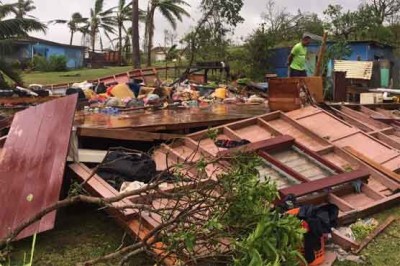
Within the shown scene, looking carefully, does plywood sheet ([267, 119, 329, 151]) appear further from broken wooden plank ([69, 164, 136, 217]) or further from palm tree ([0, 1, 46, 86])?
palm tree ([0, 1, 46, 86])

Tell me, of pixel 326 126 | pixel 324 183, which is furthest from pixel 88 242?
pixel 326 126

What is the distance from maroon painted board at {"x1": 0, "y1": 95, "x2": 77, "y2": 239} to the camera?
458 cm

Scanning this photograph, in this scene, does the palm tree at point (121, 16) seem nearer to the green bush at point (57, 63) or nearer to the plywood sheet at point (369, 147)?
the green bush at point (57, 63)

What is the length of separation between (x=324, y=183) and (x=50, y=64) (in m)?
32.0

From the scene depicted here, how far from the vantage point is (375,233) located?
4934 mm

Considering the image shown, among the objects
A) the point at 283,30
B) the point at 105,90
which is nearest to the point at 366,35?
the point at 283,30

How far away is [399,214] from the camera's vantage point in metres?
5.63

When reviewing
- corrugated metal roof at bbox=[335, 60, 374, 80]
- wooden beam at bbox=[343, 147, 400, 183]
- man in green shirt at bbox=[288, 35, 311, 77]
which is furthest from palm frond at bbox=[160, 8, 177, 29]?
wooden beam at bbox=[343, 147, 400, 183]

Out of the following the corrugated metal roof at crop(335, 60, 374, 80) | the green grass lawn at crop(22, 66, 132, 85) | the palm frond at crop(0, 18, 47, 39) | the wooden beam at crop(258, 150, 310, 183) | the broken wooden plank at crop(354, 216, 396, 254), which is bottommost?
the broken wooden plank at crop(354, 216, 396, 254)

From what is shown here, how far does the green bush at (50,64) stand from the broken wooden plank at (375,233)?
1265 inches

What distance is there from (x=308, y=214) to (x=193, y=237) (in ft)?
5.40

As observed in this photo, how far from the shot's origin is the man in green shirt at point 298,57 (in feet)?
35.5

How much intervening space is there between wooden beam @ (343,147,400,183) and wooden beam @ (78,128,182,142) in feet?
7.81

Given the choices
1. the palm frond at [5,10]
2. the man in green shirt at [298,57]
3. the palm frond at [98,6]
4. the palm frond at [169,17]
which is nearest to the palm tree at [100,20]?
the palm frond at [98,6]
